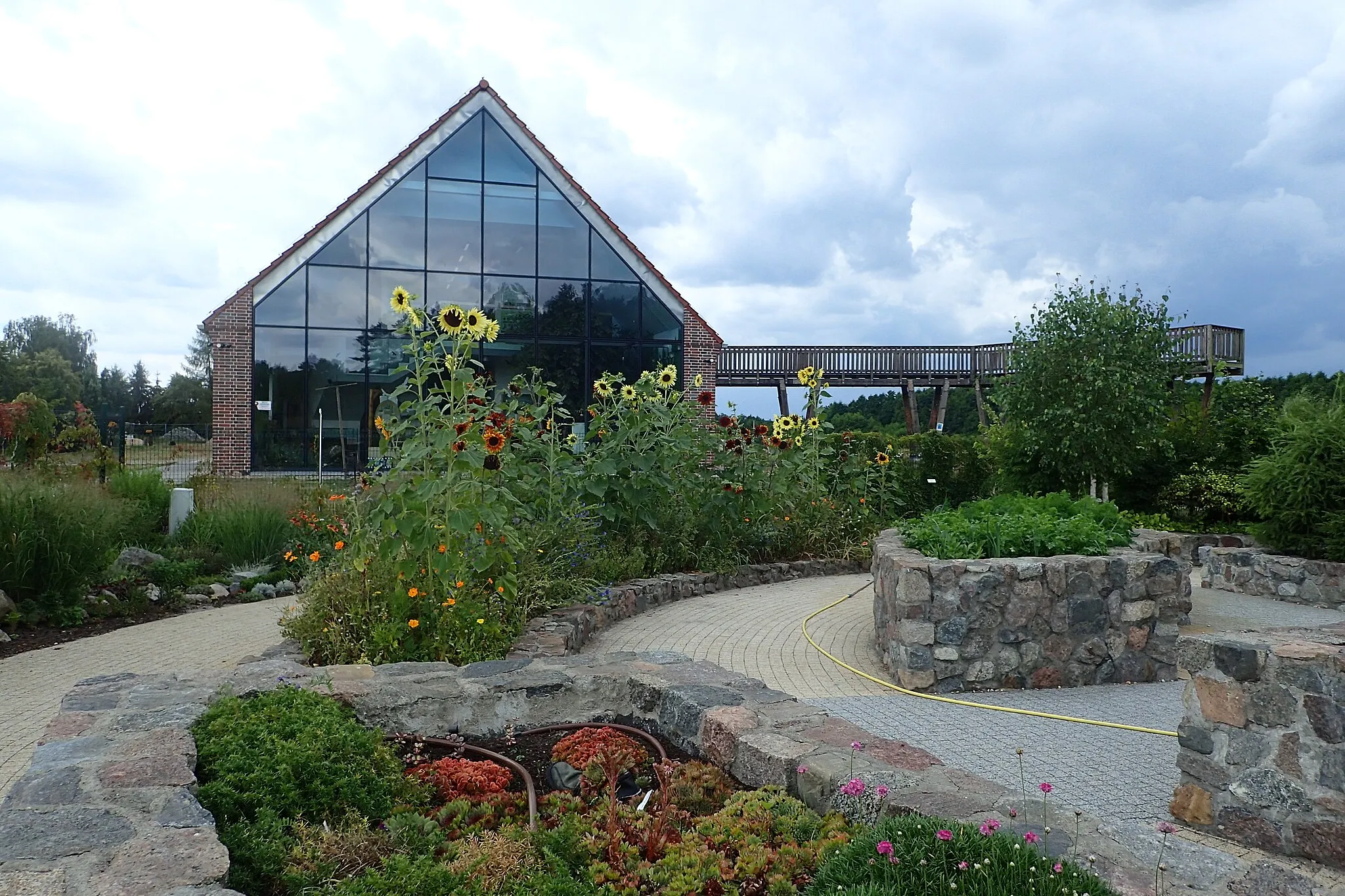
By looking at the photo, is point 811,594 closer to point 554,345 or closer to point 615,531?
point 615,531

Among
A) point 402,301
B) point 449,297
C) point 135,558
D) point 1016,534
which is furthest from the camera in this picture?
point 449,297

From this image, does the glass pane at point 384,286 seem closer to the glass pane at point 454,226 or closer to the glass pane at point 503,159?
the glass pane at point 454,226

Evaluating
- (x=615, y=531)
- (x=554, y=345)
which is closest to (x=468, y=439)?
(x=615, y=531)

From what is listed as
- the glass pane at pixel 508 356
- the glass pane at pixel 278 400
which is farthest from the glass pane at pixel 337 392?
the glass pane at pixel 508 356

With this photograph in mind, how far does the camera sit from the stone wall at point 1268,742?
10.1 ft

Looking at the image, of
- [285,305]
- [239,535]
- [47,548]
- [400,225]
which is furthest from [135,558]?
[400,225]

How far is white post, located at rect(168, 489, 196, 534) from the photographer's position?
31.7 ft

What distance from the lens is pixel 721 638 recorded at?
22.0 feet

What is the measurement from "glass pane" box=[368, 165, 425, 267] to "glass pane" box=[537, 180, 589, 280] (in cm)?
229

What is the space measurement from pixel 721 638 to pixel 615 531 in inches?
79.9

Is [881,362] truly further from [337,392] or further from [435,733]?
[435,733]

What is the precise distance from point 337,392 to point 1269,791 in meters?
16.9

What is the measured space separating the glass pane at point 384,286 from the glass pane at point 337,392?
53 centimetres

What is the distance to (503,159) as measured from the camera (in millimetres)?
18094
